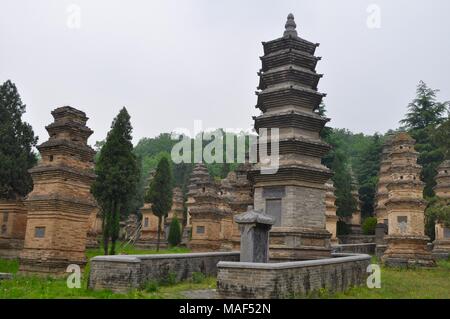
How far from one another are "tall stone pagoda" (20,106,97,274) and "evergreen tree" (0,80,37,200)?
6258mm

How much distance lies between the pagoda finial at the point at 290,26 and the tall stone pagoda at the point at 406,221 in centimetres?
1311

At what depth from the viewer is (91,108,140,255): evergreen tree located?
98.5 feet

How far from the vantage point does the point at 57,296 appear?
1279 cm

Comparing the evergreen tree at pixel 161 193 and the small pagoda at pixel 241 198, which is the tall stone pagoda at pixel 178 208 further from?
the small pagoda at pixel 241 198

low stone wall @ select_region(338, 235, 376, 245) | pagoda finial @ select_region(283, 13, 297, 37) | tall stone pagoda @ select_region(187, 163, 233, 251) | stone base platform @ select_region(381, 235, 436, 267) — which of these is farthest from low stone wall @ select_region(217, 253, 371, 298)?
low stone wall @ select_region(338, 235, 376, 245)

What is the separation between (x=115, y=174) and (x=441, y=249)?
2462cm

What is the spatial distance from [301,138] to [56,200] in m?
10.5

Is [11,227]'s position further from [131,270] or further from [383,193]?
[383,193]

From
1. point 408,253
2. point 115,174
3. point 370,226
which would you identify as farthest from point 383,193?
point 115,174

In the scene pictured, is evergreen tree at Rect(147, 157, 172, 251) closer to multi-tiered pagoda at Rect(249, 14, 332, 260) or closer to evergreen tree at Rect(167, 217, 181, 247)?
evergreen tree at Rect(167, 217, 181, 247)

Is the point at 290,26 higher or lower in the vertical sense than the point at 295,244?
higher

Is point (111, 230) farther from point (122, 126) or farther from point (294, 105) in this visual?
point (294, 105)

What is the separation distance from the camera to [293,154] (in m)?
19.5
